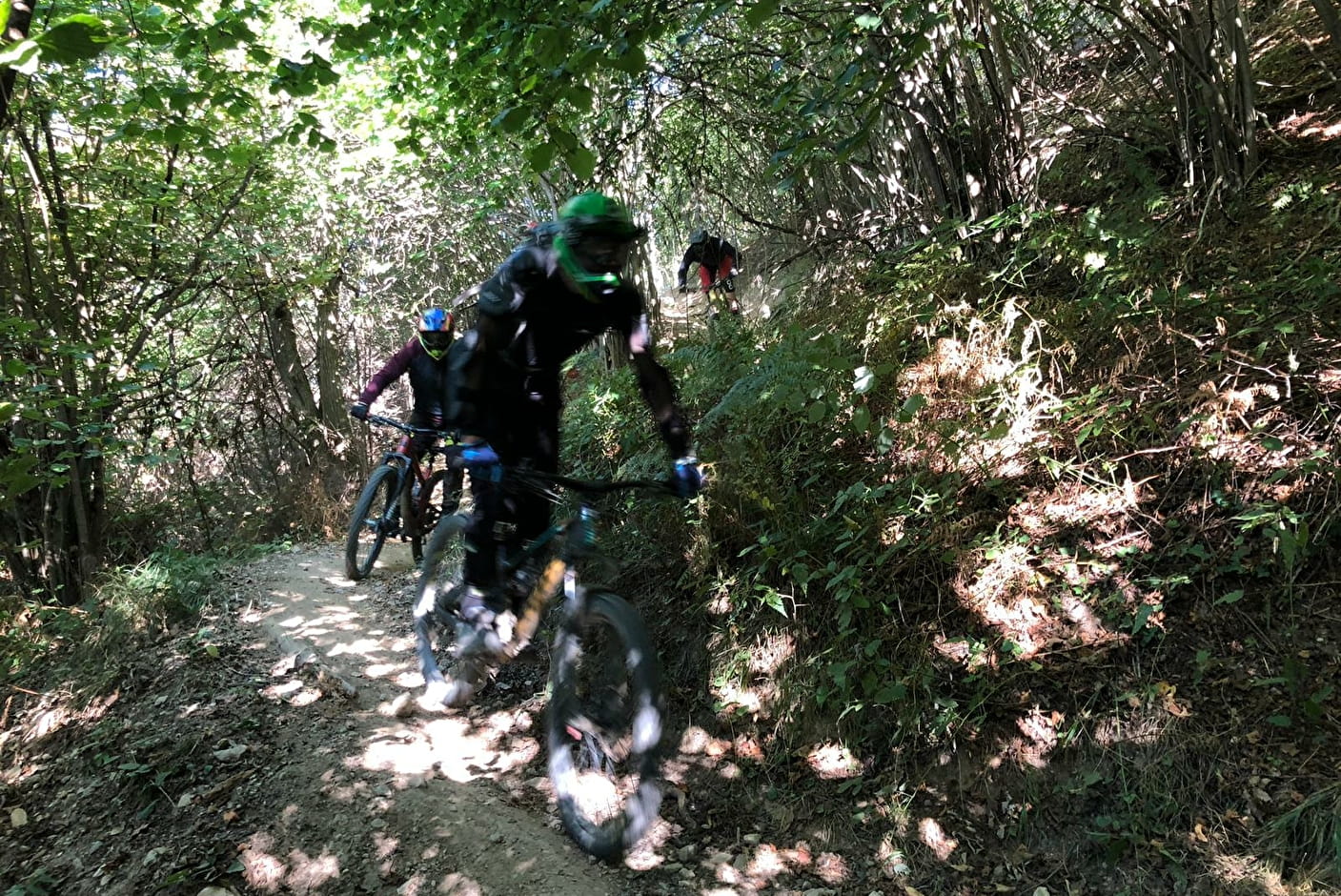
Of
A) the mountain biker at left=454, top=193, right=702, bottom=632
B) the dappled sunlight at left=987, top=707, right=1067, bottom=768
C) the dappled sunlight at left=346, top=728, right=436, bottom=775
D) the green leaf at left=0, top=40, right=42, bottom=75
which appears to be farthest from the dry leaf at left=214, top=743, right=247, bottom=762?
the dappled sunlight at left=987, top=707, right=1067, bottom=768

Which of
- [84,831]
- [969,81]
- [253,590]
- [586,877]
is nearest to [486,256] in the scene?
[253,590]

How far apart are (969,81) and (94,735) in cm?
630

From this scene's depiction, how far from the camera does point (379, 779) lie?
3.29 metres

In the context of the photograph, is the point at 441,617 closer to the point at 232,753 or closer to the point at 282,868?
the point at 232,753

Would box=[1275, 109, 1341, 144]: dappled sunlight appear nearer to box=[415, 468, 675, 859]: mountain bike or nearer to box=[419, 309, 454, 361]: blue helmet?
box=[415, 468, 675, 859]: mountain bike

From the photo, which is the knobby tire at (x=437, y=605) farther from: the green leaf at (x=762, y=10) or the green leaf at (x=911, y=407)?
the green leaf at (x=762, y=10)

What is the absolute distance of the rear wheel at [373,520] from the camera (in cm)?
595

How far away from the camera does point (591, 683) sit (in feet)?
9.67

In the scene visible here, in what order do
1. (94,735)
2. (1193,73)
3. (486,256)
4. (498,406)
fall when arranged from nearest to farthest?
(498,406)
(1193,73)
(94,735)
(486,256)

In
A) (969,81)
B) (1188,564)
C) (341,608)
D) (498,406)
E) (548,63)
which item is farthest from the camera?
(341,608)

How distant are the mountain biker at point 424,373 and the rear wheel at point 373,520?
462 millimetres

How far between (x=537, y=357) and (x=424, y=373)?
2.72 metres

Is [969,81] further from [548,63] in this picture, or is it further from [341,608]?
[341,608]

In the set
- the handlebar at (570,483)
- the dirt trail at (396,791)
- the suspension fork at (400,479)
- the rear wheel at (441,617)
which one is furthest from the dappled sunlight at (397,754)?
the suspension fork at (400,479)
